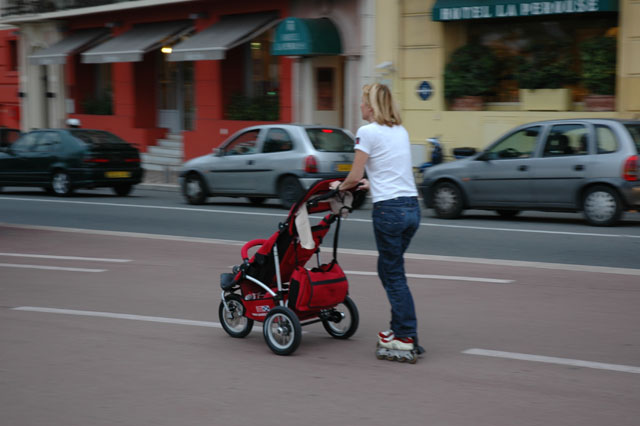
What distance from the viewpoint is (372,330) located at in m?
6.57

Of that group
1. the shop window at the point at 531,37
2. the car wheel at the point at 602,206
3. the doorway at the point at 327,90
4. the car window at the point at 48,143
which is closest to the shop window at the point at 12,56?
the doorway at the point at 327,90

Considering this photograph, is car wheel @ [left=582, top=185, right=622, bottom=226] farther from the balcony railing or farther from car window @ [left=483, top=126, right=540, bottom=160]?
the balcony railing

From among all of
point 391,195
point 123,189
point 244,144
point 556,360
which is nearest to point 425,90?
point 244,144

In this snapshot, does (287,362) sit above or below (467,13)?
below

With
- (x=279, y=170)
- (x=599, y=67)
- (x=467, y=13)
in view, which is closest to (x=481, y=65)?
(x=467, y=13)

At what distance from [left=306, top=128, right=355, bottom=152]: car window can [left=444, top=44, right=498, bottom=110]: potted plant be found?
17.8 ft

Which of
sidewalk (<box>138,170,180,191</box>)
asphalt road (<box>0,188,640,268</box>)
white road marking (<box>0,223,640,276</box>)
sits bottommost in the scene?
sidewalk (<box>138,170,180,191</box>)

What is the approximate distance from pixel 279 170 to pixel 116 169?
16.6ft

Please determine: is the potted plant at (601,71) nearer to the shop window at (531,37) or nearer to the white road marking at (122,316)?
the shop window at (531,37)

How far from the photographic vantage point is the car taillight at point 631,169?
12891 mm

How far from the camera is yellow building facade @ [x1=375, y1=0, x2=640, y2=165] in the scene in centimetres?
2069

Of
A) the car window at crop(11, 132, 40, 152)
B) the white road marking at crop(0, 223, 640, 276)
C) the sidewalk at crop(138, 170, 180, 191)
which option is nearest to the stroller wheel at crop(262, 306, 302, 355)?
the white road marking at crop(0, 223, 640, 276)

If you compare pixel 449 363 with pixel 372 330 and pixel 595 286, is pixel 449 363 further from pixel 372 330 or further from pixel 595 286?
pixel 595 286

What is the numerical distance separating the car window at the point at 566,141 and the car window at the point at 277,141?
4783 mm
